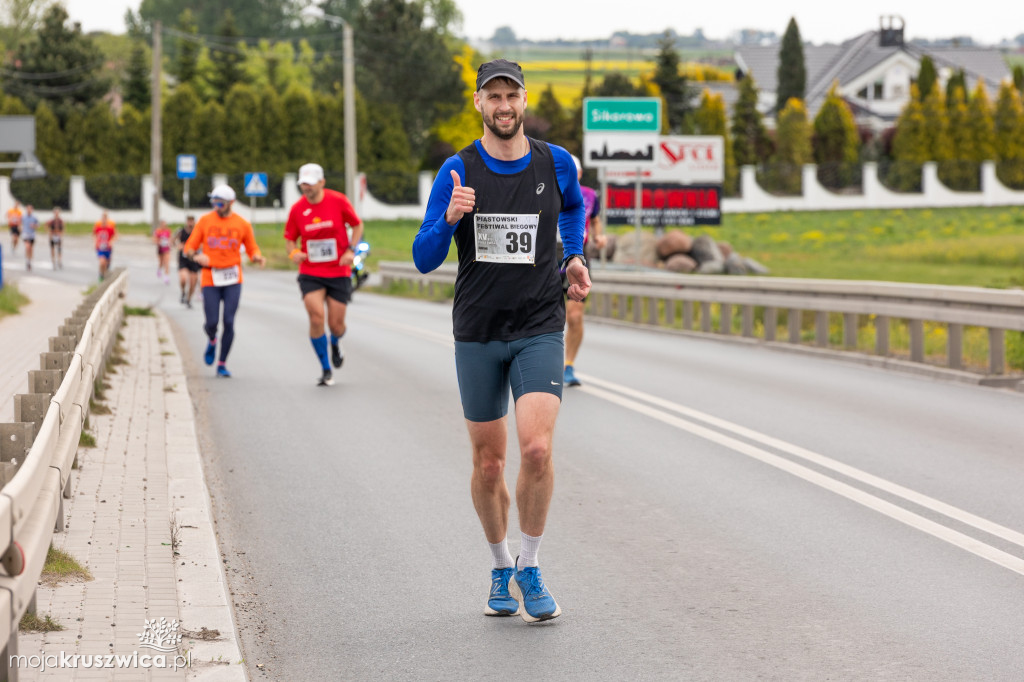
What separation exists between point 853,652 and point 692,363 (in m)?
10.9

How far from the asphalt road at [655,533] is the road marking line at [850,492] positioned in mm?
21

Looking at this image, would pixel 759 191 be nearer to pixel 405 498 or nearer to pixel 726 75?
pixel 405 498

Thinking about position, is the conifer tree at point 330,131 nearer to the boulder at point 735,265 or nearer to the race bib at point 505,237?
the boulder at point 735,265

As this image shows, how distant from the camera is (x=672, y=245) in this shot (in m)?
40.3

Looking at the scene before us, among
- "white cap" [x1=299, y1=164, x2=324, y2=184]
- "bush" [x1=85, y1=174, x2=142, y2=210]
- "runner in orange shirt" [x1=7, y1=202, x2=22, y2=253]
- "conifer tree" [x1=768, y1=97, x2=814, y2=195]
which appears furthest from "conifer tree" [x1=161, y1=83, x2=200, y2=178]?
"white cap" [x1=299, y1=164, x2=324, y2=184]

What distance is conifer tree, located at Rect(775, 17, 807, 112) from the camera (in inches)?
4215

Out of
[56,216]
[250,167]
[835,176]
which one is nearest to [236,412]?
[56,216]

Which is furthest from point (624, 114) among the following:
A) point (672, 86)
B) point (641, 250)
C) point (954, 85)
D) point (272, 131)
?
point (672, 86)

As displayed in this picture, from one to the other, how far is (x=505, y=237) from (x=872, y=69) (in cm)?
11472

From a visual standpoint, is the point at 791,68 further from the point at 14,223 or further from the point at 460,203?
the point at 460,203

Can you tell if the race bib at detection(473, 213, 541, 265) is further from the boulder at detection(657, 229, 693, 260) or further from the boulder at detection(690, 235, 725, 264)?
the boulder at detection(657, 229, 693, 260)

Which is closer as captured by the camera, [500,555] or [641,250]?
[500,555]

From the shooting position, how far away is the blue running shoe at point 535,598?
5.56 m

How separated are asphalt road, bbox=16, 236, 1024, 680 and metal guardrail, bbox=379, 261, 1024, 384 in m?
0.74
